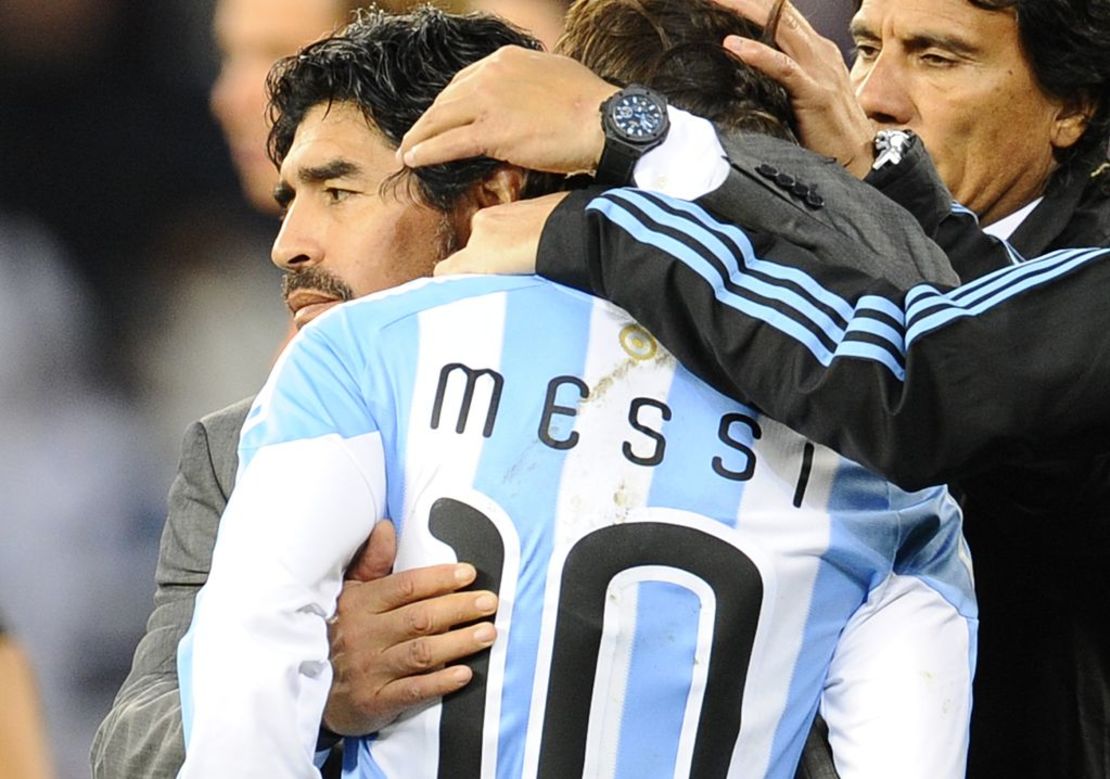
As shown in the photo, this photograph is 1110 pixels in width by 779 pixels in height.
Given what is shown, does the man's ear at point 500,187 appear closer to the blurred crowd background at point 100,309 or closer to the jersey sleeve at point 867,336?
the jersey sleeve at point 867,336

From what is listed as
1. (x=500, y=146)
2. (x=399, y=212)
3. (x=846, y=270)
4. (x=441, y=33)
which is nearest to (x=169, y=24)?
(x=441, y=33)

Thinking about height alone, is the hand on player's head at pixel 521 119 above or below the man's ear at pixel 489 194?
above

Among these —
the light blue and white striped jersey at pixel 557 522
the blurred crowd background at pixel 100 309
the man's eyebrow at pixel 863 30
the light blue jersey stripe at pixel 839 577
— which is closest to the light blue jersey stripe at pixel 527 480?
the light blue and white striped jersey at pixel 557 522

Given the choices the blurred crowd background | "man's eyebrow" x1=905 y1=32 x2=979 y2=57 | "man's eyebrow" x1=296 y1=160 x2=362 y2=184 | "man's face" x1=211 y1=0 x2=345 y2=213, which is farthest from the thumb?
"man's face" x1=211 y1=0 x2=345 y2=213

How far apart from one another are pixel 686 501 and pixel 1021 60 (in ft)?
4.07

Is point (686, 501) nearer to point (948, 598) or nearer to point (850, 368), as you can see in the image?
point (850, 368)

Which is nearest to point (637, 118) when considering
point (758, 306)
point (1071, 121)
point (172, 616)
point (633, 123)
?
point (633, 123)

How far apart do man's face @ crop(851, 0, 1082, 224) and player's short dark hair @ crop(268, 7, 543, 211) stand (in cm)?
63

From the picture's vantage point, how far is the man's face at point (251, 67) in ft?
9.20

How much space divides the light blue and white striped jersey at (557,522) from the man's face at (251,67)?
5.03 feet

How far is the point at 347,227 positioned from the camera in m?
1.74

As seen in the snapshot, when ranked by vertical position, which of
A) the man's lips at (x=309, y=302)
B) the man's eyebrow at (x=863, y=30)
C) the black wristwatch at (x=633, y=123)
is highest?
the man's eyebrow at (x=863, y=30)

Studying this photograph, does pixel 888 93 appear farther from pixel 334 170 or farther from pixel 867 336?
pixel 867 336

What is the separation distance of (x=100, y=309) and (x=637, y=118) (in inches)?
61.4
